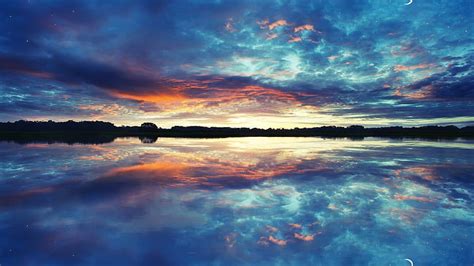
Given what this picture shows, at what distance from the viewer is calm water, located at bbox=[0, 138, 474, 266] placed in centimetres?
507

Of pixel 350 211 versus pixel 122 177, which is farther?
pixel 122 177

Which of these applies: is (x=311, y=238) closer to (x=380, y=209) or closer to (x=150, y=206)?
(x=380, y=209)

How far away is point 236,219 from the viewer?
678 centimetres

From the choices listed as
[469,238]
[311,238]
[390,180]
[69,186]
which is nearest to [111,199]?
[69,186]

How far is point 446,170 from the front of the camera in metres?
13.3

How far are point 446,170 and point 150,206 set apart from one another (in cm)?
1370

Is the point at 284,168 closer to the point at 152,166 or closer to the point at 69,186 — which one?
the point at 152,166

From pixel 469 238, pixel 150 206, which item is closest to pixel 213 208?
pixel 150 206

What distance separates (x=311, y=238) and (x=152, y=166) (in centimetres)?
1056

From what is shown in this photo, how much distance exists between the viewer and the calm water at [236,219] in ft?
16.6

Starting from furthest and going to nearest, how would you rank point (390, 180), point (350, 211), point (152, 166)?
point (152, 166)
point (390, 180)
point (350, 211)

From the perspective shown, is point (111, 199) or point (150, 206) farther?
point (111, 199)

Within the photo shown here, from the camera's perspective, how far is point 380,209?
7.60m

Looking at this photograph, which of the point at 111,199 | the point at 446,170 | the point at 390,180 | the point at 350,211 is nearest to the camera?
the point at 350,211
